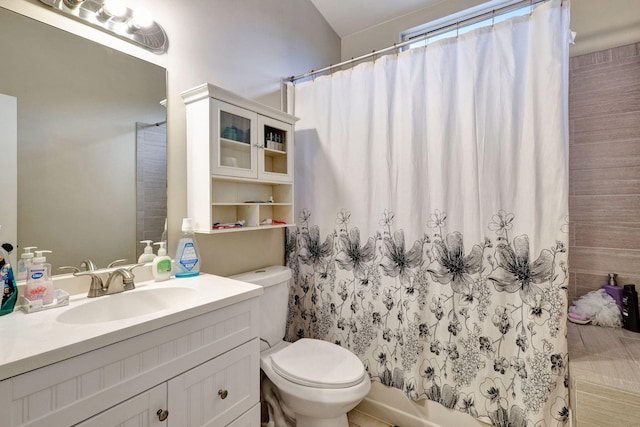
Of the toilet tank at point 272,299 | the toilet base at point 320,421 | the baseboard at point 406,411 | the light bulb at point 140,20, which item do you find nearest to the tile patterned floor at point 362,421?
the baseboard at point 406,411

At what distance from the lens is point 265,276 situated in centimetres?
161

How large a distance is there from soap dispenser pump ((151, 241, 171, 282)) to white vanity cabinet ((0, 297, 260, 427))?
1.39 feet

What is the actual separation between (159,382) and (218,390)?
23 cm

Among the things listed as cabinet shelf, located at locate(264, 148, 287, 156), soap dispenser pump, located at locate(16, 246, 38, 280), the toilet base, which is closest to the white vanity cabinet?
the toilet base

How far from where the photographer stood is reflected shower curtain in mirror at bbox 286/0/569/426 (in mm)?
1267

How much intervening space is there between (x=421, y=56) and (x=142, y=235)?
64.4 inches

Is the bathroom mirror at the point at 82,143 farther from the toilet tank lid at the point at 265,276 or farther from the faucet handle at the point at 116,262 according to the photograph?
the toilet tank lid at the point at 265,276

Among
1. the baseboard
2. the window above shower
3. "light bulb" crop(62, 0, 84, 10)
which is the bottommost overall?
the baseboard

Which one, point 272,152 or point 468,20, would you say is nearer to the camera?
point 468,20

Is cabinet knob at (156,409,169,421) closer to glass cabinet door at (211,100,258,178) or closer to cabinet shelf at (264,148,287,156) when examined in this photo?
glass cabinet door at (211,100,258,178)

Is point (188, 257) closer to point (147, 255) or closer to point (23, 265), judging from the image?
point (147, 255)

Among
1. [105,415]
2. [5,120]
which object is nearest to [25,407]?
[105,415]

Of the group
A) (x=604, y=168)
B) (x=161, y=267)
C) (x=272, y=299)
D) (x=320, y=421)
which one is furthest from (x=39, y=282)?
(x=604, y=168)

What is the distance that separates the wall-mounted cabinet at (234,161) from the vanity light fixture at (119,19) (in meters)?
0.25
